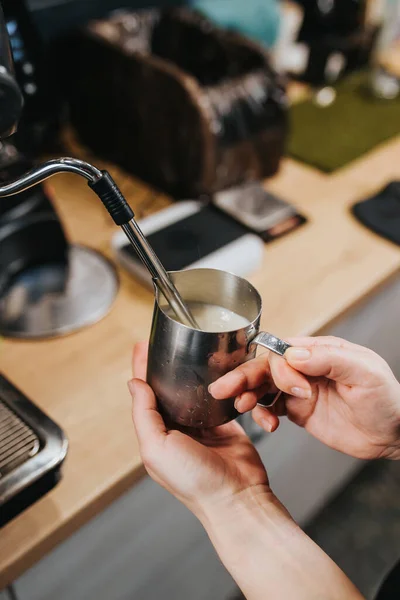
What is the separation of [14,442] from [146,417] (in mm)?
155

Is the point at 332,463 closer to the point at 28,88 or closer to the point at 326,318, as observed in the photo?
the point at 326,318

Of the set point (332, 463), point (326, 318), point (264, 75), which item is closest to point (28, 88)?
point (264, 75)

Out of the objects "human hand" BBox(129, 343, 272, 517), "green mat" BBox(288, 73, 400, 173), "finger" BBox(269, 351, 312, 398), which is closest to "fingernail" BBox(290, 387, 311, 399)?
"finger" BBox(269, 351, 312, 398)

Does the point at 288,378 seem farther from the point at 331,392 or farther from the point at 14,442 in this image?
the point at 14,442

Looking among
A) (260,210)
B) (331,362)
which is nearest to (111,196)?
(331,362)

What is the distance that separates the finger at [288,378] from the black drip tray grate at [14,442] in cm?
27

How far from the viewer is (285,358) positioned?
1.85 feet

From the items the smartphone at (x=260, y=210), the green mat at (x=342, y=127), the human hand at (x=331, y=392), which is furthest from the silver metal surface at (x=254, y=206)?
the human hand at (x=331, y=392)

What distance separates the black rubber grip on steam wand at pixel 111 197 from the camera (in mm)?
484

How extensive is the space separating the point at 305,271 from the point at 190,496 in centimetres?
49

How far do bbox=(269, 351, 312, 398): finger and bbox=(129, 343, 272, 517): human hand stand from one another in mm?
118

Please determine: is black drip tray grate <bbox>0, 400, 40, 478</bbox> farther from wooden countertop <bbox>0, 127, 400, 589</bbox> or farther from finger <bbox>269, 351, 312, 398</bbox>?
finger <bbox>269, 351, 312, 398</bbox>

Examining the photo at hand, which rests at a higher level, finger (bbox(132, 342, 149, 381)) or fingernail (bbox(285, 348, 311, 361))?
fingernail (bbox(285, 348, 311, 361))

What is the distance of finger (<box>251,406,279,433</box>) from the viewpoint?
2.12ft
